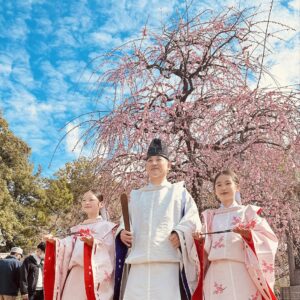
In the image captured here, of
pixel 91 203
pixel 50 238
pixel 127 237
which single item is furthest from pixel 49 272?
pixel 127 237

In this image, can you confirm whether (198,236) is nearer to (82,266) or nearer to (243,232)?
(243,232)

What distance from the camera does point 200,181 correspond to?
6.07 meters

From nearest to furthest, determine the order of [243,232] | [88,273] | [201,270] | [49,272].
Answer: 1. [243,232]
2. [201,270]
3. [88,273]
4. [49,272]

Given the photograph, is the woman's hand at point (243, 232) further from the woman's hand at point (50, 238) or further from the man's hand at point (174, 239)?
the woman's hand at point (50, 238)

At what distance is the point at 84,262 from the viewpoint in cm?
396

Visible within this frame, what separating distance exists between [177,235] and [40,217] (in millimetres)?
22171

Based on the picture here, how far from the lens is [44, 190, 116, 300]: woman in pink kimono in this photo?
3902 millimetres

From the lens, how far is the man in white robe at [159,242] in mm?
3398

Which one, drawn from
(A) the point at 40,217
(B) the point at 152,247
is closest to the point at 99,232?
(B) the point at 152,247

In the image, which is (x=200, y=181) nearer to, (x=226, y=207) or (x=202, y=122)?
(x=202, y=122)

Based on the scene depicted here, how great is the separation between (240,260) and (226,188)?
2.00ft

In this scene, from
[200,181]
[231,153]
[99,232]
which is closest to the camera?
[99,232]

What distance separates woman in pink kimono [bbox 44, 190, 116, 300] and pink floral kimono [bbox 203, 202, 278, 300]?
942 millimetres

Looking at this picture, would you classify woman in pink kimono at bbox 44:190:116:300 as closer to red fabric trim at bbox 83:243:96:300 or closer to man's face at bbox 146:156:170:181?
red fabric trim at bbox 83:243:96:300
